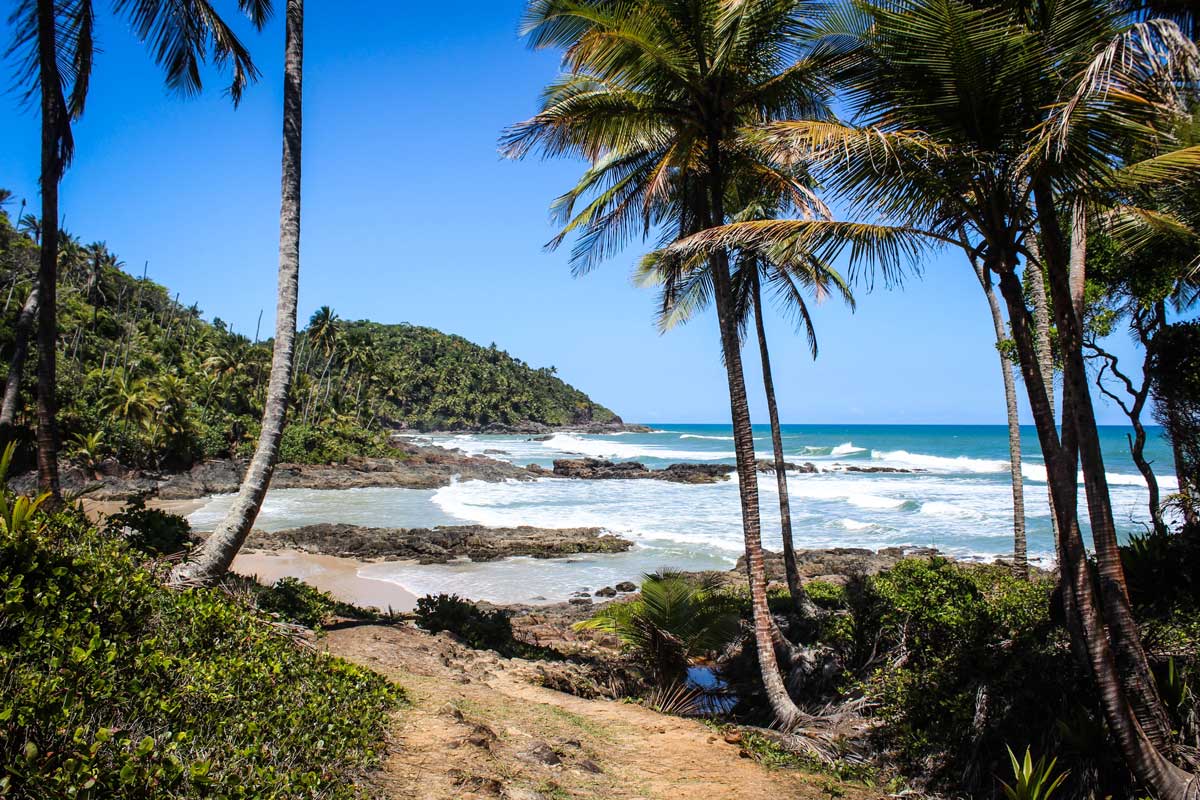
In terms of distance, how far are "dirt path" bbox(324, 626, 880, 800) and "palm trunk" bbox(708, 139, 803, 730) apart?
957mm

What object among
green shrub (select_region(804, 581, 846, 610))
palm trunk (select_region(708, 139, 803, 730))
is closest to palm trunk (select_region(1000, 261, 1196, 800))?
palm trunk (select_region(708, 139, 803, 730))

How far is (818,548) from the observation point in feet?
67.6

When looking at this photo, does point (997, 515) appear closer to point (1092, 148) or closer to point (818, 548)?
point (818, 548)

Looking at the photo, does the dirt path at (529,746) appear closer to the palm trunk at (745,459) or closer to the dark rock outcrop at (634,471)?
the palm trunk at (745,459)

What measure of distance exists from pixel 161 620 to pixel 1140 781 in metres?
6.38

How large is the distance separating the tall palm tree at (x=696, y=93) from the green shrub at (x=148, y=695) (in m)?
4.35

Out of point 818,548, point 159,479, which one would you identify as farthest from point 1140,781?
point 159,479

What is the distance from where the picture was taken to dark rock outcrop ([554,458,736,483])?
1650 inches

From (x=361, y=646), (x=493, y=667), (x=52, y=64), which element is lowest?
(x=493, y=667)

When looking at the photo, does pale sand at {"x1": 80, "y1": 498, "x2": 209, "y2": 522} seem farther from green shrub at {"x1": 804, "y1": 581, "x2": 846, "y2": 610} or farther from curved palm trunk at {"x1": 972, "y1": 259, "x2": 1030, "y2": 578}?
curved palm trunk at {"x1": 972, "y1": 259, "x2": 1030, "y2": 578}

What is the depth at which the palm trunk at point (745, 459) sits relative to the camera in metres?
7.06

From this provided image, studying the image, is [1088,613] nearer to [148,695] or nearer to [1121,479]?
[148,695]

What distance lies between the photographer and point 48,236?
873 centimetres

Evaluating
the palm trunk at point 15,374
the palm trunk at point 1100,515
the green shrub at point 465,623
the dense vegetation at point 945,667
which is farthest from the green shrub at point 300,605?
the palm trunk at point 1100,515
